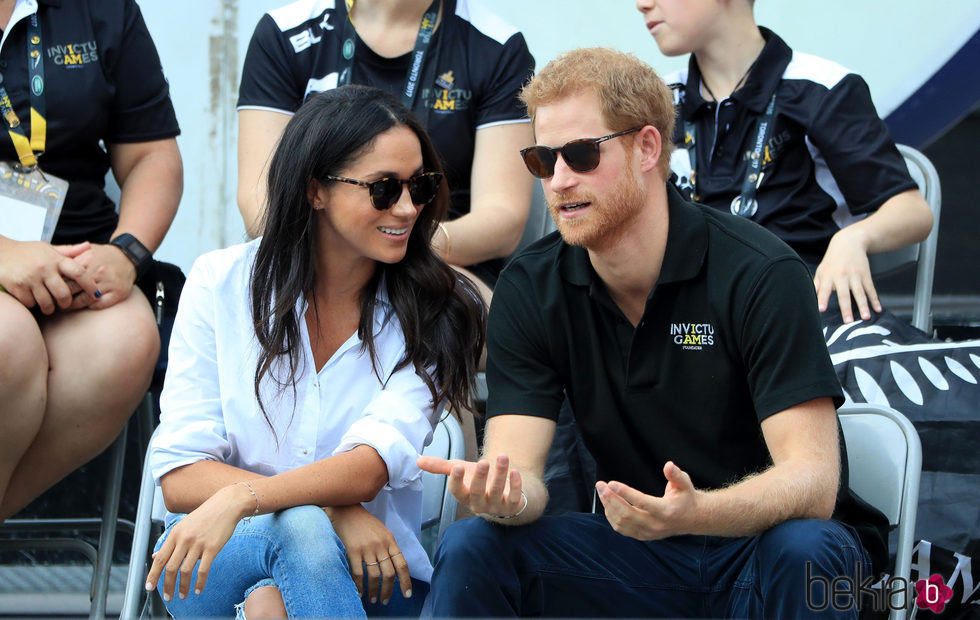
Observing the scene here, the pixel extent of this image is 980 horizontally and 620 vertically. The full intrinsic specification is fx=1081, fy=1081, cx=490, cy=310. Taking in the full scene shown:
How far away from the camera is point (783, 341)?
1.95 metres

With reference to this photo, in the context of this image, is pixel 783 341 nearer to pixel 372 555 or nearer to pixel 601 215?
pixel 601 215

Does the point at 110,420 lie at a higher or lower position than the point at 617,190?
lower

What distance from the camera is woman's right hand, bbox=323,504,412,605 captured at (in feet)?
6.36

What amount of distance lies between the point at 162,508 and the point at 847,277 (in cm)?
168

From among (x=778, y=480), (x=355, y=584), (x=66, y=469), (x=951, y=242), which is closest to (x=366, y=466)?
(x=355, y=584)

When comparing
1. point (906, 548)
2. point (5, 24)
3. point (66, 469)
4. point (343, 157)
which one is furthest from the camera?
point (5, 24)

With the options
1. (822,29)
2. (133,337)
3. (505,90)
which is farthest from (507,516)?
(822,29)

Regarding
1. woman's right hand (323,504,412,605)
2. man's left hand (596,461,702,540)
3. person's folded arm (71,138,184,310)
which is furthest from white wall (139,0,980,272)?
man's left hand (596,461,702,540)

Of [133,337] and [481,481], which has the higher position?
[481,481]

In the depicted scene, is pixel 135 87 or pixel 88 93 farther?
pixel 135 87

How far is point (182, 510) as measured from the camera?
2039mm

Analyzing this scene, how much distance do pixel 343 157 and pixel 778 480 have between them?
107cm

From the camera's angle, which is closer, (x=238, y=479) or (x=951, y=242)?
(x=238, y=479)

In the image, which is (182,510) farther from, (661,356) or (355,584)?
(661,356)
